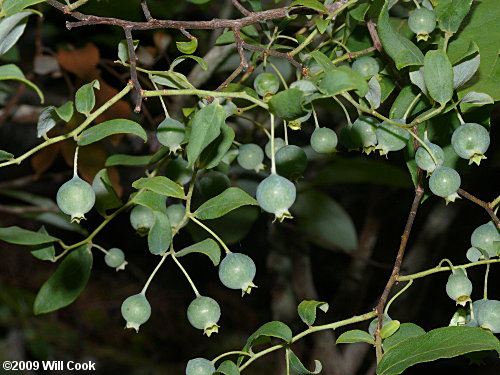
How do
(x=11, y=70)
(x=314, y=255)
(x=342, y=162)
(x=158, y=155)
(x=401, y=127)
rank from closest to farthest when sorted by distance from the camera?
(x=11, y=70), (x=401, y=127), (x=158, y=155), (x=342, y=162), (x=314, y=255)

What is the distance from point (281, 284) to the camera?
215 centimetres

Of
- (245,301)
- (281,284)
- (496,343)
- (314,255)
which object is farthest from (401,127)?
(245,301)

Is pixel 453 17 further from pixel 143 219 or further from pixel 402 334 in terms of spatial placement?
pixel 143 219

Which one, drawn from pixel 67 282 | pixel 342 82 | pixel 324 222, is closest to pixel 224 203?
pixel 342 82

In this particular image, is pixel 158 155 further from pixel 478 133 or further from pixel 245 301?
pixel 245 301

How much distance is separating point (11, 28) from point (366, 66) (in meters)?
0.51

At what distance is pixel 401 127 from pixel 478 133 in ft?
0.34

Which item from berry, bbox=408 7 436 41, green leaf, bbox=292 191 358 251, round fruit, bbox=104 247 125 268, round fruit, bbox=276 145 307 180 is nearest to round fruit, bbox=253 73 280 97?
round fruit, bbox=276 145 307 180

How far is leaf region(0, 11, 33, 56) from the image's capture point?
2.52ft

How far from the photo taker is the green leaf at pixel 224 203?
855 mm

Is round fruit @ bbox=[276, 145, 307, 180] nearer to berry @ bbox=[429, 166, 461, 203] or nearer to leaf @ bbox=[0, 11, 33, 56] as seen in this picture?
berry @ bbox=[429, 166, 461, 203]

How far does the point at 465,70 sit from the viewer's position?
839 millimetres

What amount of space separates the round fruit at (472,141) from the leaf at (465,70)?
61 mm

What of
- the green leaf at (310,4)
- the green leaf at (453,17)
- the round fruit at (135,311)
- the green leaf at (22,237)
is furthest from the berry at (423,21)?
the green leaf at (22,237)
